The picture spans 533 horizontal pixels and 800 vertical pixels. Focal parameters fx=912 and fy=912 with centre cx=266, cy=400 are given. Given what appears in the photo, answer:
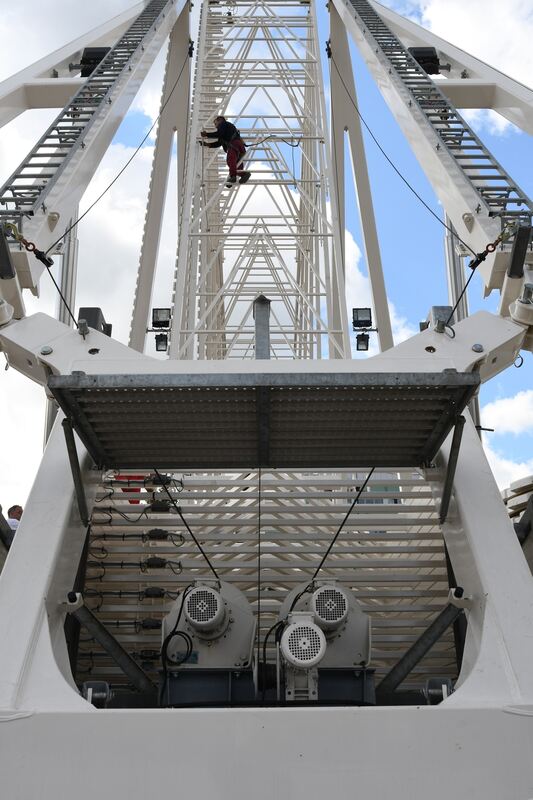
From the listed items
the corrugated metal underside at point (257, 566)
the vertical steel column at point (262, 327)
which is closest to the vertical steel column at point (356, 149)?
the corrugated metal underside at point (257, 566)

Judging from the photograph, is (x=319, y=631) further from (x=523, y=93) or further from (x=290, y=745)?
(x=523, y=93)

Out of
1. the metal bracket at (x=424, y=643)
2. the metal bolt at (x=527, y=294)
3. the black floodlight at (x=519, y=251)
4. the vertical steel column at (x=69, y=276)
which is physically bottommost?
the metal bracket at (x=424, y=643)

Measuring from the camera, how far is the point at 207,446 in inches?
276

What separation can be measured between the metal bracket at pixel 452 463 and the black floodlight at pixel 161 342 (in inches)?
355

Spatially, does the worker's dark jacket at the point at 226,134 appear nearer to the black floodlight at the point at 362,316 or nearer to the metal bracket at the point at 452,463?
the black floodlight at the point at 362,316

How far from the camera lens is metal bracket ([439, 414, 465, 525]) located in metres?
6.18

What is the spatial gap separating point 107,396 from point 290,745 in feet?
8.89

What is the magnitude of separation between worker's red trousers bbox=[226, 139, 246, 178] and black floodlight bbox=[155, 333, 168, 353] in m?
2.98

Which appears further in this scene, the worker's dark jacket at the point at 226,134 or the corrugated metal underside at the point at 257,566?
the worker's dark jacket at the point at 226,134

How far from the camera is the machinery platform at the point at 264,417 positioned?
586 centimetres

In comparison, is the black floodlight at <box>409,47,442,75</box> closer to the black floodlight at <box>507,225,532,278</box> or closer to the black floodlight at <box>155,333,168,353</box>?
the black floodlight at <box>155,333,168,353</box>

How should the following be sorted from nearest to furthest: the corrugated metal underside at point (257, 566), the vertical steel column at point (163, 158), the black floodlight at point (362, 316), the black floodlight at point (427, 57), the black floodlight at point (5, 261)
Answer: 1. the black floodlight at point (5, 261)
2. the corrugated metal underside at point (257, 566)
3. the black floodlight at point (427, 57)
4. the black floodlight at point (362, 316)
5. the vertical steel column at point (163, 158)

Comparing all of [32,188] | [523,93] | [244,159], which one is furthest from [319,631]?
[244,159]

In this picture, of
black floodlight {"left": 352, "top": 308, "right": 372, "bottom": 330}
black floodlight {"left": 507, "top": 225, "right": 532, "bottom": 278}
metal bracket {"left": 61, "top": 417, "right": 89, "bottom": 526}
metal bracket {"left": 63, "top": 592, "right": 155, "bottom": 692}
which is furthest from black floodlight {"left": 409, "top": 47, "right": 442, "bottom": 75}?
metal bracket {"left": 63, "top": 592, "right": 155, "bottom": 692}
